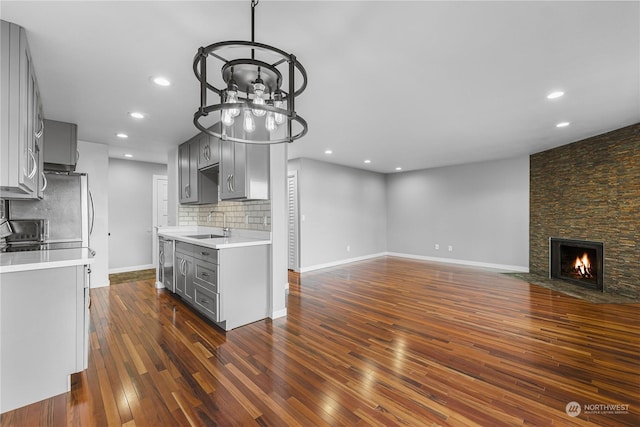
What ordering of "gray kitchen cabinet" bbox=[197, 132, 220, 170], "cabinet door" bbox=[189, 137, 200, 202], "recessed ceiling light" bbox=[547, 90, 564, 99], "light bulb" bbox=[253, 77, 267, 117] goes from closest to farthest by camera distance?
1. "light bulb" bbox=[253, 77, 267, 117]
2. "recessed ceiling light" bbox=[547, 90, 564, 99]
3. "gray kitchen cabinet" bbox=[197, 132, 220, 170]
4. "cabinet door" bbox=[189, 137, 200, 202]

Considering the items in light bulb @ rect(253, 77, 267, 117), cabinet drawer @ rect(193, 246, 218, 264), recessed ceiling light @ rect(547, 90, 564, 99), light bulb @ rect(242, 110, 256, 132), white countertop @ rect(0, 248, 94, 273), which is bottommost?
cabinet drawer @ rect(193, 246, 218, 264)

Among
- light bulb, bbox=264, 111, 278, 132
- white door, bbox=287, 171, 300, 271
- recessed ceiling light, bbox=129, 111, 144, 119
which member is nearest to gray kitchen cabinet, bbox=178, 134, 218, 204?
recessed ceiling light, bbox=129, 111, 144, 119

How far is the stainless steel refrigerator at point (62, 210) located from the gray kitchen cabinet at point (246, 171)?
2.06 metres

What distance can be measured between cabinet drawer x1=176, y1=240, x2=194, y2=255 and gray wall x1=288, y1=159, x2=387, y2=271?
260 cm

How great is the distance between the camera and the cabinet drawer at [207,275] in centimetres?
296

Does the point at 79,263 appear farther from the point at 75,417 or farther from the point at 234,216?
the point at 234,216

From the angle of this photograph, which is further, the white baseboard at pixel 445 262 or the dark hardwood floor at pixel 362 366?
the white baseboard at pixel 445 262

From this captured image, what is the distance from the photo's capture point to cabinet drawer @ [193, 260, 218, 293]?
9.72ft

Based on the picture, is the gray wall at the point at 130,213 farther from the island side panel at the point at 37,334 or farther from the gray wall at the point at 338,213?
the island side panel at the point at 37,334

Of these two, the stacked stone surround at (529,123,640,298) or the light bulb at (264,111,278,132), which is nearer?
the light bulb at (264,111,278,132)

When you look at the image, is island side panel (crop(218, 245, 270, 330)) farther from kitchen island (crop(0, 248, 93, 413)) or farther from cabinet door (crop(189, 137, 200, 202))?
cabinet door (crop(189, 137, 200, 202))

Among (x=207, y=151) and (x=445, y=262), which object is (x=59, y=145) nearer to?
(x=207, y=151)

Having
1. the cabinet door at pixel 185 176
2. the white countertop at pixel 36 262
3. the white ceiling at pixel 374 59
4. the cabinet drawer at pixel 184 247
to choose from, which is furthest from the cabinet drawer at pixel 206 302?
the white ceiling at pixel 374 59

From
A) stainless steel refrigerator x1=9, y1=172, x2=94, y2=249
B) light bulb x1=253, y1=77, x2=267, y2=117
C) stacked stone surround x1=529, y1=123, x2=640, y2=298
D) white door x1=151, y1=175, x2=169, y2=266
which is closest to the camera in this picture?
light bulb x1=253, y1=77, x2=267, y2=117
